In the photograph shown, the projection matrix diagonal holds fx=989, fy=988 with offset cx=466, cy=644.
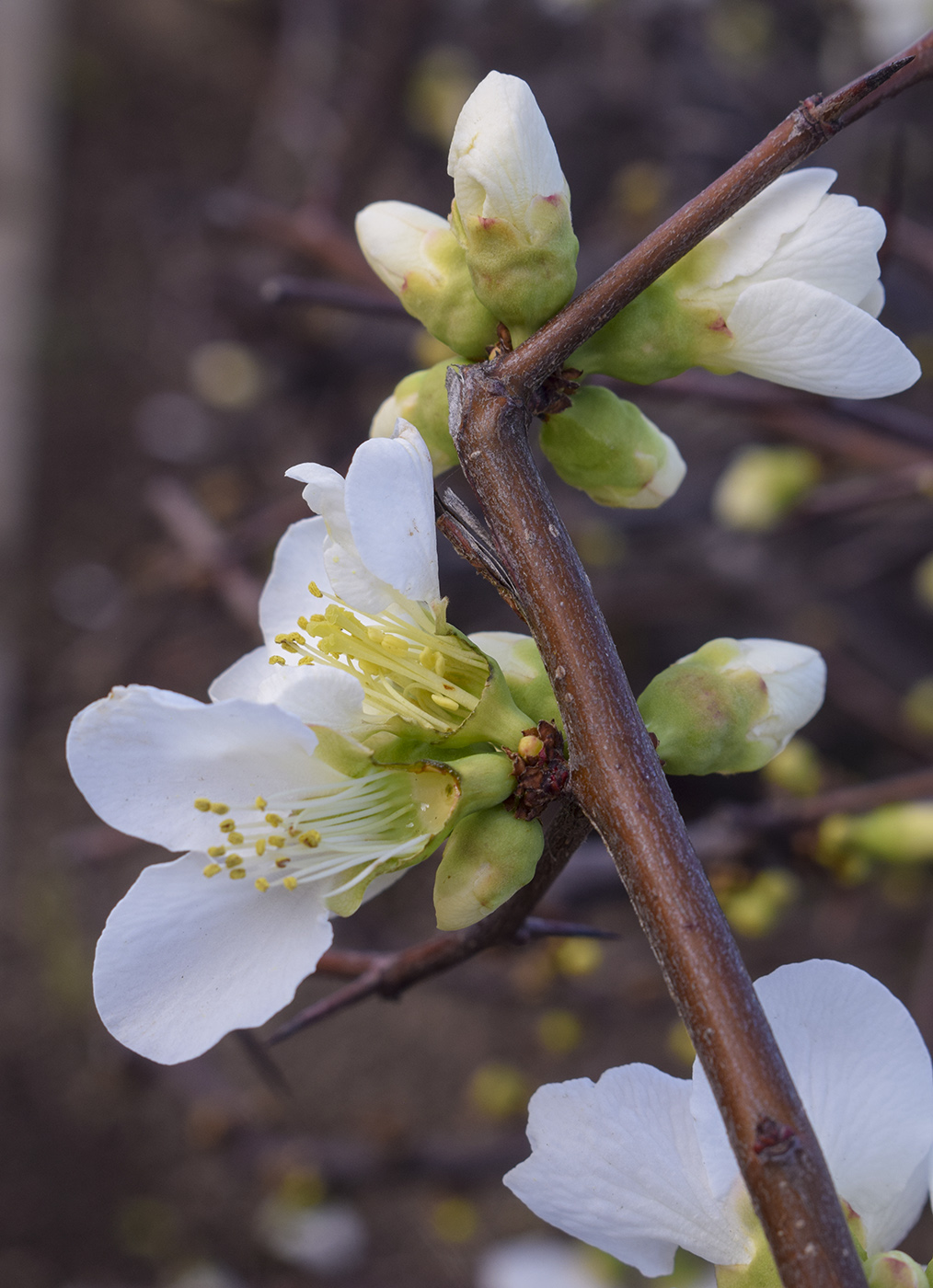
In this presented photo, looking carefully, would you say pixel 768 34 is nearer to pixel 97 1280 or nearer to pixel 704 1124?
pixel 704 1124

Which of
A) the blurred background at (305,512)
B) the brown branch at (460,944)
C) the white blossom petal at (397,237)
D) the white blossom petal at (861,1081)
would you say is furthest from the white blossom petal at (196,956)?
the blurred background at (305,512)

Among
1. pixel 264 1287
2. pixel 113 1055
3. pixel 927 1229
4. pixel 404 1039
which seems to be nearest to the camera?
pixel 113 1055

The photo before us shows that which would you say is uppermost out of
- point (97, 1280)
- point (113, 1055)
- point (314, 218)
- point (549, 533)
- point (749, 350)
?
point (314, 218)

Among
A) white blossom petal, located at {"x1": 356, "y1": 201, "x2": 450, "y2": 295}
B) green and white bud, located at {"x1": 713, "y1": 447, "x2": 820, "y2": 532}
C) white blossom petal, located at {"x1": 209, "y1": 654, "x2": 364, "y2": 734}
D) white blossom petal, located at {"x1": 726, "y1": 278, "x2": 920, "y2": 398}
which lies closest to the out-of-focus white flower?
white blossom petal, located at {"x1": 726, "y1": 278, "x2": 920, "y2": 398}

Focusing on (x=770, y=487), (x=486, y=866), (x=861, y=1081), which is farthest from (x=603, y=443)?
(x=770, y=487)

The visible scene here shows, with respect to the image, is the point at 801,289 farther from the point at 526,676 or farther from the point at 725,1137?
the point at 725,1137

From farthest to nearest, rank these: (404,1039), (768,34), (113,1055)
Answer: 1. (768,34)
2. (404,1039)
3. (113,1055)

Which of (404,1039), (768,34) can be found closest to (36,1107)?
(404,1039)
